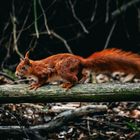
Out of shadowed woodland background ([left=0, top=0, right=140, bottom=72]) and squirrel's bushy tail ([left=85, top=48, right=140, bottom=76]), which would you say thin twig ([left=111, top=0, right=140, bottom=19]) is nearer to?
shadowed woodland background ([left=0, top=0, right=140, bottom=72])

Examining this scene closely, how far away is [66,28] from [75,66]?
3645 mm

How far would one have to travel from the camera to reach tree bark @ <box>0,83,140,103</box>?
5848 millimetres

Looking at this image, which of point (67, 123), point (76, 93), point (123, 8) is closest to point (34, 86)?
point (76, 93)

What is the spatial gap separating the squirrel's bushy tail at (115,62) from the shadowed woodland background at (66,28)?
2985 mm

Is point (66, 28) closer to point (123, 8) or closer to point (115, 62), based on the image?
point (123, 8)

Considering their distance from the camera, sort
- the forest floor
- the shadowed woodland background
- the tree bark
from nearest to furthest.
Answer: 1. the tree bark
2. the forest floor
3. the shadowed woodland background

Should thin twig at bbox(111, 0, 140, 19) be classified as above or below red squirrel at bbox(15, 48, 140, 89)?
above

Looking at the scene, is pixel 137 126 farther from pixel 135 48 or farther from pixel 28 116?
pixel 135 48

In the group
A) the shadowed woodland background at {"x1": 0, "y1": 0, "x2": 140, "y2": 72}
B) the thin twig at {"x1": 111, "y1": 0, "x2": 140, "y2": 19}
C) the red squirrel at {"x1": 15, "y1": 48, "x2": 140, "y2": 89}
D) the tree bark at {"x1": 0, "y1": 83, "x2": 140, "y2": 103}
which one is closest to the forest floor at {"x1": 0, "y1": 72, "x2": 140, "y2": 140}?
the tree bark at {"x1": 0, "y1": 83, "x2": 140, "y2": 103}

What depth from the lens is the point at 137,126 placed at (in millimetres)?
6609

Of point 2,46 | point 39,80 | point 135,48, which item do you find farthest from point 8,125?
point 135,48

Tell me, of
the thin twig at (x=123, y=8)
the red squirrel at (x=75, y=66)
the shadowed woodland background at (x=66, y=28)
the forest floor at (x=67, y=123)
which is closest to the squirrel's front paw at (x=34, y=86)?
the red squirrel at (x=75, y=66)

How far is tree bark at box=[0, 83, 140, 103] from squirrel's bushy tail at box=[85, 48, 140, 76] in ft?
0.58

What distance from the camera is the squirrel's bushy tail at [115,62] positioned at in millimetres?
5883
